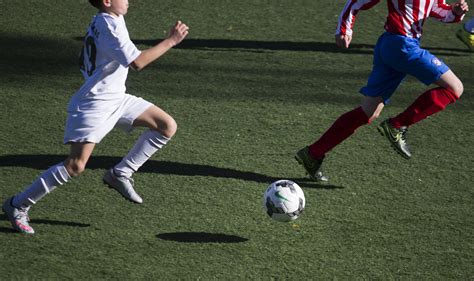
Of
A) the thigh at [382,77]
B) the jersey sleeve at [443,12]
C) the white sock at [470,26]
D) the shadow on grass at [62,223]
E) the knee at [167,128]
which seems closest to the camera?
the shadow on grass at [62,223]

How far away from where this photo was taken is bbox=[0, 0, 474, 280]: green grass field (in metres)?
5.66

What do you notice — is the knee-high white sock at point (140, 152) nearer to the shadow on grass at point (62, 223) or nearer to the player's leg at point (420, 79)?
the shadow on grass at point (62, 223)

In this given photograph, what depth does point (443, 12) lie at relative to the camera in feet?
23.0

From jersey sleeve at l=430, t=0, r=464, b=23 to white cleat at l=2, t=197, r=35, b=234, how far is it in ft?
10.2

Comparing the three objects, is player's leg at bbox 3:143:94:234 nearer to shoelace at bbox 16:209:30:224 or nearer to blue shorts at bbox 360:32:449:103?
shoelace at bbox 16:209:30:224

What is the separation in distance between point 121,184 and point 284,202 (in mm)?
1011

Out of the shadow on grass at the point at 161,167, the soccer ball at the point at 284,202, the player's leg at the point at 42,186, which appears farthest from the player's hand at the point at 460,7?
the player's leg at the point at 42,186

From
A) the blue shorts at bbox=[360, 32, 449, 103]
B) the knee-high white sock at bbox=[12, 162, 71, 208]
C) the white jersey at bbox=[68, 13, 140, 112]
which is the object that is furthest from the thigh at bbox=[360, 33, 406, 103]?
the knee-high white sock at bbox=[12, 162, 71, 208]

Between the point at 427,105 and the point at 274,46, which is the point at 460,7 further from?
the point at 274,46

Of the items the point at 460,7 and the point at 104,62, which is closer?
the point at 104,62

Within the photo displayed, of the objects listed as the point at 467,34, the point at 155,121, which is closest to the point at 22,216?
the point at 155,121

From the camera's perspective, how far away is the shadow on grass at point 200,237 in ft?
19.2

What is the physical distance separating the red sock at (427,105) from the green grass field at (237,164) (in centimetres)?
39

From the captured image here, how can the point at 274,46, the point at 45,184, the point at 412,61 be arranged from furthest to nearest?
the point at 274,46 → the point at 412,61 → the point at 45,184
